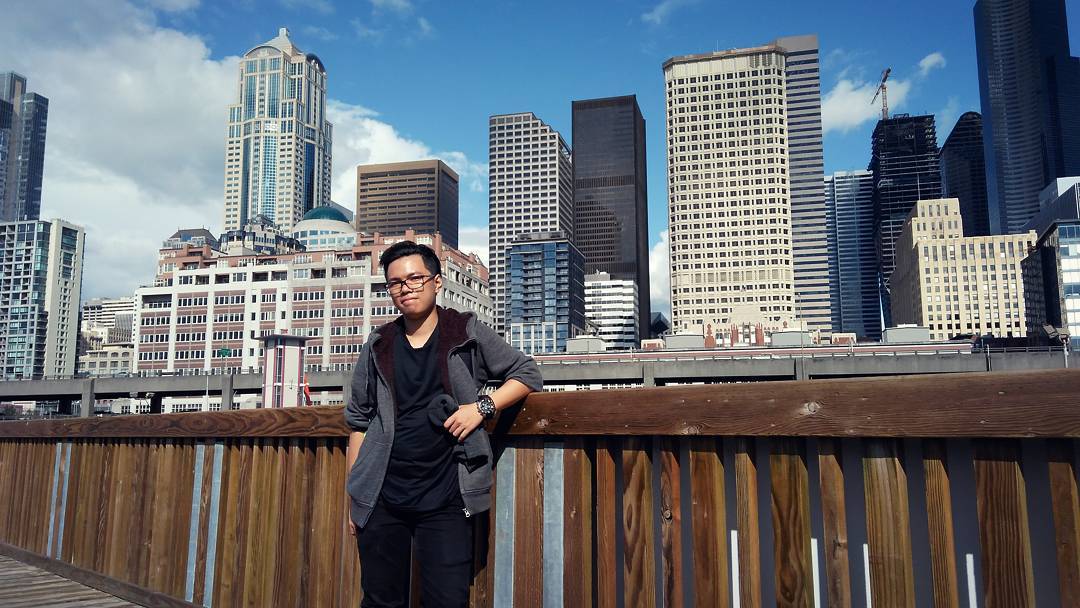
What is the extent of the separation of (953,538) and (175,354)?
107528 millimetres

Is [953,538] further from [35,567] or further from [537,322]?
[537,322]

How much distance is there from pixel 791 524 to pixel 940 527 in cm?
43

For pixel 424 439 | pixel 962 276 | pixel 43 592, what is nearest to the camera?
pixel 424 439

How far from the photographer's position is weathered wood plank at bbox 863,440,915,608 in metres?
2.01

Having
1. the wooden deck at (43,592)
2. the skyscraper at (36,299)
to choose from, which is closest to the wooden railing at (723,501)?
the wooden deck at (43,592)

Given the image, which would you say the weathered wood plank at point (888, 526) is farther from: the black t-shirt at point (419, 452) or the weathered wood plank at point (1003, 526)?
the black t-shirt at point (419, 452)

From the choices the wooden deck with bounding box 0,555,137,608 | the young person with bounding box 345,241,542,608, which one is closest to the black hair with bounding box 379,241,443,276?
the young person with bounding box 345,241,542,608

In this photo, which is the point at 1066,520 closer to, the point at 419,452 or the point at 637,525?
the point at 637,525

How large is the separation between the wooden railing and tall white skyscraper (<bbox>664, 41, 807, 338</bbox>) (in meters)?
158

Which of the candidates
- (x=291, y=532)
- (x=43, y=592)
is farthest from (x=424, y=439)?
(x=43, y=592)

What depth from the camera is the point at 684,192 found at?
168m

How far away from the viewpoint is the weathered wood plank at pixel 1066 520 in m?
1.74

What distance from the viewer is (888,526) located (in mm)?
2061

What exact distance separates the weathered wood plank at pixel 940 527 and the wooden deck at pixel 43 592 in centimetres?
454
